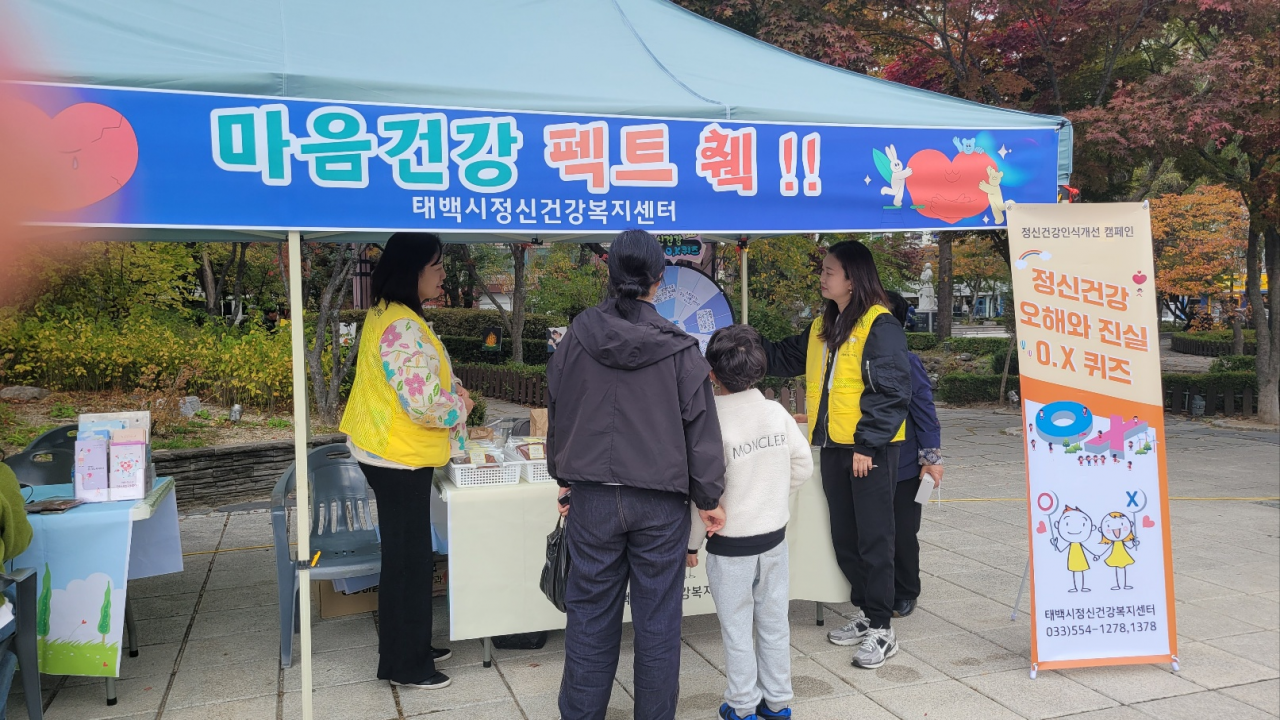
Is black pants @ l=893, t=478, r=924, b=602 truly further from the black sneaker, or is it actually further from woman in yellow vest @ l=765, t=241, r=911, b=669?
the black sneaker

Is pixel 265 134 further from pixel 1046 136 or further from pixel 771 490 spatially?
pixel 1046 136

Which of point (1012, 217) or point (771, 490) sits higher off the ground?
point (1012, 217)

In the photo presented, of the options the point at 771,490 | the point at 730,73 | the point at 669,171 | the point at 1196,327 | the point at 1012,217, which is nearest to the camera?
the point at 771,490

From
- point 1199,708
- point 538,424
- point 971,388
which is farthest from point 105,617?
point 971,388

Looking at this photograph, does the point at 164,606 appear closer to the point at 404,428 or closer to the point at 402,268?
the point at 404,428

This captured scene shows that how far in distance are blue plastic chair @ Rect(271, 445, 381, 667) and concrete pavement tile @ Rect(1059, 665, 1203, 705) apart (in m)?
3.07

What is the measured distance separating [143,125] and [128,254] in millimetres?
9223

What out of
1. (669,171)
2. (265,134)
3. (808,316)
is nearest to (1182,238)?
(808,316)

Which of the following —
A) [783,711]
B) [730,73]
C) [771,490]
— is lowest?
[783,711]

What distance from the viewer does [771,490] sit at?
319 centimetres

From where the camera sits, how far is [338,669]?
3.94 metres

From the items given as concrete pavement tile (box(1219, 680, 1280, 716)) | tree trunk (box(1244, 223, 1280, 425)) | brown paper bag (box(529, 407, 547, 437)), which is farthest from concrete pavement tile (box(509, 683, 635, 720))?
tree trunk (box(1244, 223, 1280, 425))

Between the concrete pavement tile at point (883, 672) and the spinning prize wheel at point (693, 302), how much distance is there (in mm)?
1706

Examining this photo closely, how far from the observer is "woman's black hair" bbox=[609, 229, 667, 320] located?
117 inches
